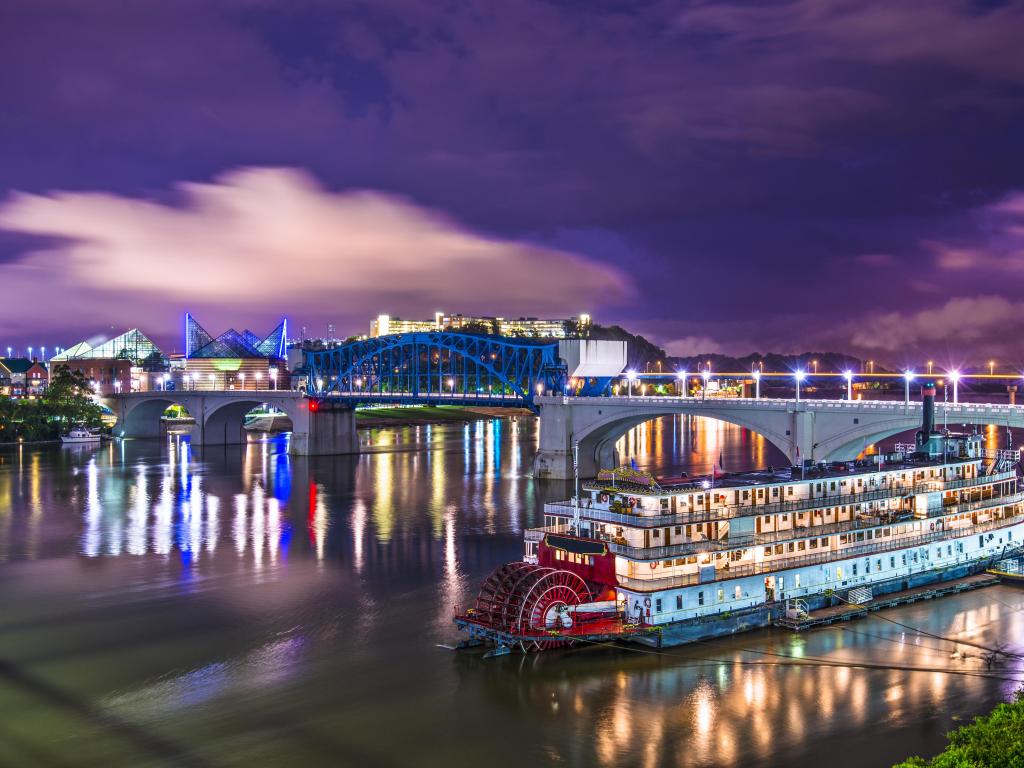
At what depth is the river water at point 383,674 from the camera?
91.8 feet

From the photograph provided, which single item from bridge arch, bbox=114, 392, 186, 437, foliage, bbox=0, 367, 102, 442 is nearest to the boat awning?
foliage, bbox=0, 367, 102, 442

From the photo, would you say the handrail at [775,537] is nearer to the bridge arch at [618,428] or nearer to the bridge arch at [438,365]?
the bridge arch at [618,428]

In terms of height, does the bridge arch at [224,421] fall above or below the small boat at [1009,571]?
above

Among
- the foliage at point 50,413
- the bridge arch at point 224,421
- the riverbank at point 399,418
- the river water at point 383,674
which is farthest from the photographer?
the riverbank at point 399,418

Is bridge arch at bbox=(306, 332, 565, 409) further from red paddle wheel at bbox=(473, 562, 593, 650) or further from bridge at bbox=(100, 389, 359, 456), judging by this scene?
red paddle wheel at bbox=(473, 562, 593, 650)

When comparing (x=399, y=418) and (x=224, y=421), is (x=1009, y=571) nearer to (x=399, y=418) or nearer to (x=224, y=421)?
(x=224, y=421)

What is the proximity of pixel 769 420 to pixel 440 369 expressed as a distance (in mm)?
55212

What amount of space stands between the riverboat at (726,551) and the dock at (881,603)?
1.15 ft

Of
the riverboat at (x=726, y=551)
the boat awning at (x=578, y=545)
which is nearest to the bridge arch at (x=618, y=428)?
the riverboat at (x=726, y=551)

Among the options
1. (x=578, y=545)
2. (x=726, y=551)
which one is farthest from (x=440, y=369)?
(x=578, y=545)

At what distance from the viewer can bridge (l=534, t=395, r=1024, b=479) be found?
217ft

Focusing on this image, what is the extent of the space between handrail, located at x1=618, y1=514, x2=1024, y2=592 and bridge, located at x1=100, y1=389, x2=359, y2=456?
85778mm

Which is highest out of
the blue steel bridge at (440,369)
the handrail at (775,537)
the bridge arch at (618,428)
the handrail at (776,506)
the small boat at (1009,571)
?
the blue steel bridge at (440,369)

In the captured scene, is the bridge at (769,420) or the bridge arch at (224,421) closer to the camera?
the bridge at (769,420)
